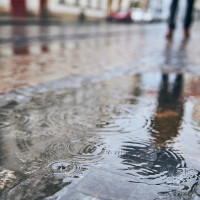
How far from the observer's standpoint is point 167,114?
6.13 feet

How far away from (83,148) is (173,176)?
0.45 m

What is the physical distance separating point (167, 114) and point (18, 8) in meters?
17.6

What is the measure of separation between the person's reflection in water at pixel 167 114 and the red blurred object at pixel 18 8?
54.6 feet

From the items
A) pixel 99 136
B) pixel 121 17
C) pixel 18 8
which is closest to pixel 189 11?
pixel 99 136

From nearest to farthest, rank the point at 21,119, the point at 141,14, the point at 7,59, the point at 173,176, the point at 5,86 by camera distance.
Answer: the point at 173,176 → the point at 21,119 → the point at 5,86 → the point at 7,59 → the point at 141,14

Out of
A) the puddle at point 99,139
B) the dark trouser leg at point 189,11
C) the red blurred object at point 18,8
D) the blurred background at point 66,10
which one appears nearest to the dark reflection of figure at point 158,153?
the puddle at point 99,139

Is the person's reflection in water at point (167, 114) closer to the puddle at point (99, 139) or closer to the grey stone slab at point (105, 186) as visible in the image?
the puddle at point (99, 139)

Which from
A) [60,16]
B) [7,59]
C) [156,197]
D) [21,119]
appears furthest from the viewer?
[60,16]

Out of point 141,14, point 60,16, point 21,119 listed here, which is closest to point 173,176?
point 21,119

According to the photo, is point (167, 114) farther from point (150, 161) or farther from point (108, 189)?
point (108, 189)

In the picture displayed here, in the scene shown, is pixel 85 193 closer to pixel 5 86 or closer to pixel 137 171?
pixel 137 171

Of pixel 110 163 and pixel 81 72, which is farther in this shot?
pixel 81 72

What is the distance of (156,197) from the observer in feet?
3.19

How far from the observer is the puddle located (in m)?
1.08
